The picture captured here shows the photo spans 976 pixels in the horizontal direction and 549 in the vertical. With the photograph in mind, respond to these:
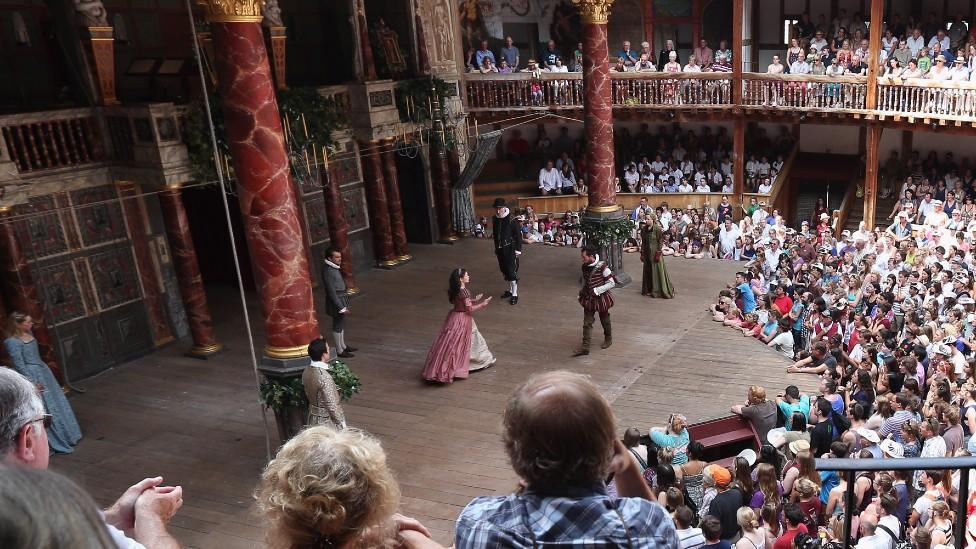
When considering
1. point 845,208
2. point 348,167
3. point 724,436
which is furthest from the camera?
point 845,208

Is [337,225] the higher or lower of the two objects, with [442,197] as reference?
higher

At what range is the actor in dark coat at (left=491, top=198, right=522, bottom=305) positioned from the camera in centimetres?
1191

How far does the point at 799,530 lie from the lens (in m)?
5.40

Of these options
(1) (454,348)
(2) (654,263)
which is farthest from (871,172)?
(1) (454,348)

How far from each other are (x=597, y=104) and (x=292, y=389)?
6965 millimetres

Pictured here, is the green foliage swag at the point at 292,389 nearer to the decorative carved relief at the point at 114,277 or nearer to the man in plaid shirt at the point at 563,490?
the decorative carved relief at the point at 114,277

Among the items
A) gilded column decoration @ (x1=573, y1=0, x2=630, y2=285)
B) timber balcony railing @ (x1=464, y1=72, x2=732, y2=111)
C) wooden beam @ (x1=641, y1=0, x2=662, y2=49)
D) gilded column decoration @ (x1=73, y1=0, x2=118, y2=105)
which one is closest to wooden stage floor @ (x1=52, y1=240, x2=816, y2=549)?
gilded column decoration @ (x1=573, y1=0, x2=630, y2=285)

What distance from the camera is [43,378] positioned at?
336 inches

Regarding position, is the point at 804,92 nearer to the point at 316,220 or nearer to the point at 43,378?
the point at 316,220

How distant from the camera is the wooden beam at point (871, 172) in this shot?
16.6m

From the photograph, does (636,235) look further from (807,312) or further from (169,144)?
(169,144)

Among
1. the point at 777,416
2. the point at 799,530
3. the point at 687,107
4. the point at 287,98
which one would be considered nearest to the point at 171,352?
the point at 287,98

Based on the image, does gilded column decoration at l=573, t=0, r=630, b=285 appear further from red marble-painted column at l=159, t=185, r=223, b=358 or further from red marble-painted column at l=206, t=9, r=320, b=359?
red marble-painted column at l=206, t=9, r=320, b=359

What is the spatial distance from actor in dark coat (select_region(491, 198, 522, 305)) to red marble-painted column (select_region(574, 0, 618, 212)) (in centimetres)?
134
